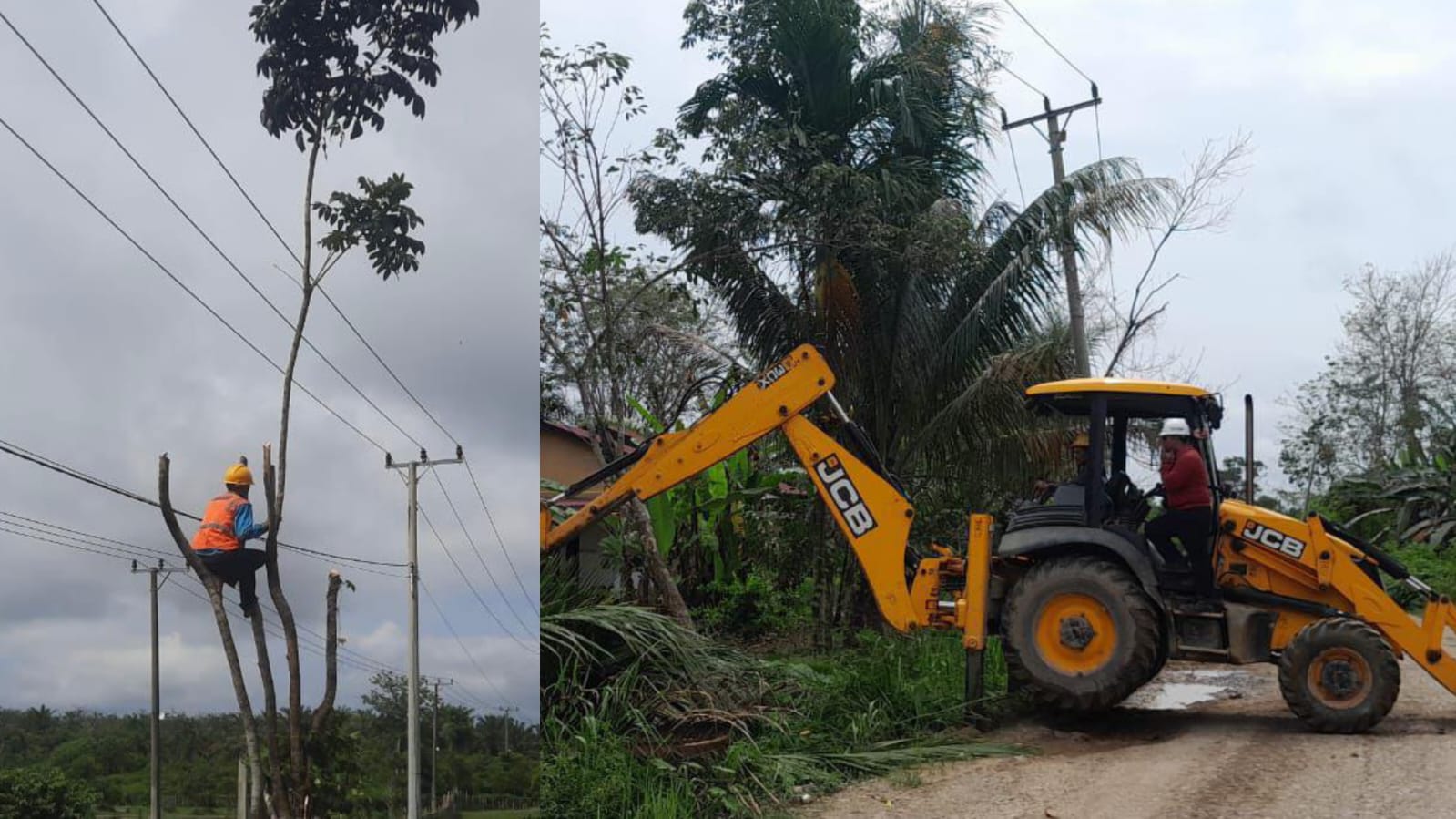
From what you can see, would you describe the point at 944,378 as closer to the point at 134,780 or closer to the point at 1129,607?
the point at 1129,607

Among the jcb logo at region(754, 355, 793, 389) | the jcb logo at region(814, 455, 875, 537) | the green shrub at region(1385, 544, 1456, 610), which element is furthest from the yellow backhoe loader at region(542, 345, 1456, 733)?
the green shrub at region(1385, 544, 1456, 610)

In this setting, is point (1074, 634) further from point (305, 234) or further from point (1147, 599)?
point (305, 234)

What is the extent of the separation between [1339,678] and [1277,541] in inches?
34.9

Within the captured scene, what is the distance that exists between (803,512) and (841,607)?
1141 mm

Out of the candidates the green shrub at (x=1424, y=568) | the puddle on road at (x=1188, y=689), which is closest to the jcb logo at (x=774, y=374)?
the puddle on road at (x=1188, y=689)

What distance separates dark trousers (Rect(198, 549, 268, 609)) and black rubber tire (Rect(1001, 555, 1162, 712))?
7.66 meters

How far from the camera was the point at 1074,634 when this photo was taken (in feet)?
27.4

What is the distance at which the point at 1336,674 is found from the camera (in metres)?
8.19

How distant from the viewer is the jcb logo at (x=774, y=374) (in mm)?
9523

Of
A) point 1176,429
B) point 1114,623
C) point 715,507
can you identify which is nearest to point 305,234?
point 1114,623

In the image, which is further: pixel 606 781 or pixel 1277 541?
pixel 1277 541

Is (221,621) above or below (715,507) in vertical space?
below

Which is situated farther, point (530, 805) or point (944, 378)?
point (944, 378)

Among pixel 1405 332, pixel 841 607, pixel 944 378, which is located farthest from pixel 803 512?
pixel 1405 332
